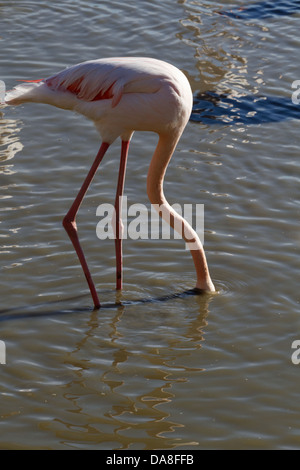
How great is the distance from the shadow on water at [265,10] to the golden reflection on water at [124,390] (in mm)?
6259

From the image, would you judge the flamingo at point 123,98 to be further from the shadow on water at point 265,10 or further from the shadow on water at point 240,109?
the shadow on water at point 265,10

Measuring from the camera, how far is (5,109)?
7875mm

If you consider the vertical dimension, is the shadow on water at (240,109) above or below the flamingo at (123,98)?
above

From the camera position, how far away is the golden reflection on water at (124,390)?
4.14 m

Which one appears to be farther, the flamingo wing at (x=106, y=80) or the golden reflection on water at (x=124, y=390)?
the flamingo wing at (x=106, y=80)

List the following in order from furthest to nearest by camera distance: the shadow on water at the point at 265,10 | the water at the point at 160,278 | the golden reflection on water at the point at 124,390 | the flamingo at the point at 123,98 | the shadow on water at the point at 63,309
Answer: the shadow on water at the point at 265,10 → the shadow on water at the point at 63,309 → the flamingo at the point at 123,98 → the water at the point at 160,278 → the golden reflection on water at the point at 124,390

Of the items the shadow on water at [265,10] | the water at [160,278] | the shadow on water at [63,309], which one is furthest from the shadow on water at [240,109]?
the shadow on water at [63,309]

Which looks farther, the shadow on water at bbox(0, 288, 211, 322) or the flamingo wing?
the shadow on water at bbox(0, 288, 211, 322)

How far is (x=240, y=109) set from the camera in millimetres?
8086

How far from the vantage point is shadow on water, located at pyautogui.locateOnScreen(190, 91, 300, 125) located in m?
7.91

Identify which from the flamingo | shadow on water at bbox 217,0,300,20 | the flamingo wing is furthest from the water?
the flamingo wing

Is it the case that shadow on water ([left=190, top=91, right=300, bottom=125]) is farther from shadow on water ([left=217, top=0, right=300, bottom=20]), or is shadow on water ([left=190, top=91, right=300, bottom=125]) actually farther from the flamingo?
the flamingo

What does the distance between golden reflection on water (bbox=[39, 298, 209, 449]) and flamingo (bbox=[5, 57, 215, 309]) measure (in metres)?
0.55

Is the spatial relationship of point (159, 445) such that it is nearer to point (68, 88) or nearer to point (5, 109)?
point (68, 88)
